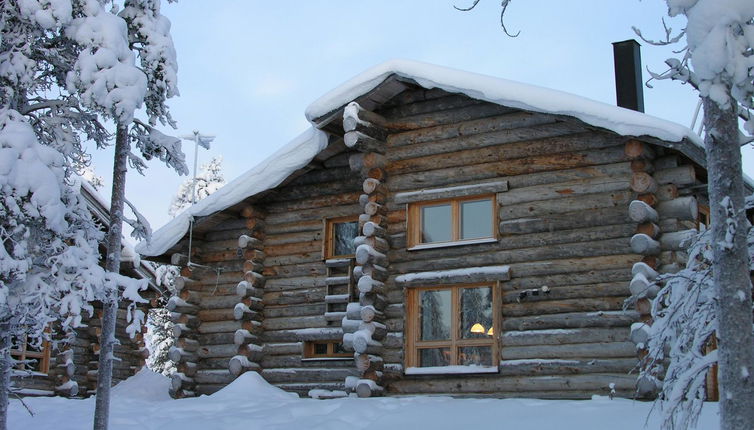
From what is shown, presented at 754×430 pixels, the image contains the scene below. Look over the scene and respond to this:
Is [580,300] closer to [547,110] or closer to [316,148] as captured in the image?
[547,110]

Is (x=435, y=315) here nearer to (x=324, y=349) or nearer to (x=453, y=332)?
(x=453, y=332)

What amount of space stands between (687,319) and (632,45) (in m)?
10.9

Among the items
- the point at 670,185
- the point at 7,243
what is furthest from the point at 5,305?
the point at 670,185

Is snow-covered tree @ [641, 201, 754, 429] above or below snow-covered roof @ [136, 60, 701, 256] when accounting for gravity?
below

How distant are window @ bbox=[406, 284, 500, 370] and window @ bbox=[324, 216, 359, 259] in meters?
2.21

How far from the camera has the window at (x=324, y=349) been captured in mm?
17812

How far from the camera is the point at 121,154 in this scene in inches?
598

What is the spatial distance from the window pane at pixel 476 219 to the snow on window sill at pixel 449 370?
227cm

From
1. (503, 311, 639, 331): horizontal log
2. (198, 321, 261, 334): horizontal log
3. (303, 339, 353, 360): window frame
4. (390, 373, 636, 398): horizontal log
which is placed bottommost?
(390, 373, 636, 398): horizontal log

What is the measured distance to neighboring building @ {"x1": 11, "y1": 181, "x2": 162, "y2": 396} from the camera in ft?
74.0

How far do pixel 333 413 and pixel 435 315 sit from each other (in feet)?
8.32

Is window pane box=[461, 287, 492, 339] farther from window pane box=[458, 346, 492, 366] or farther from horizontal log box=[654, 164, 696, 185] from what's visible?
horizontal log box=[654, 164, 696, 185]

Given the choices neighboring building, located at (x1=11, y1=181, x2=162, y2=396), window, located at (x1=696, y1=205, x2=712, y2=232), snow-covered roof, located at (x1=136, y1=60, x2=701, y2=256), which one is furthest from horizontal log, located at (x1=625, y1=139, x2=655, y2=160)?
neighboring building, located at (x1=11, y1=181, x2=162, y2=396)

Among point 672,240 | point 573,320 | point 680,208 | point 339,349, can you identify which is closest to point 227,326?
point 339,349
